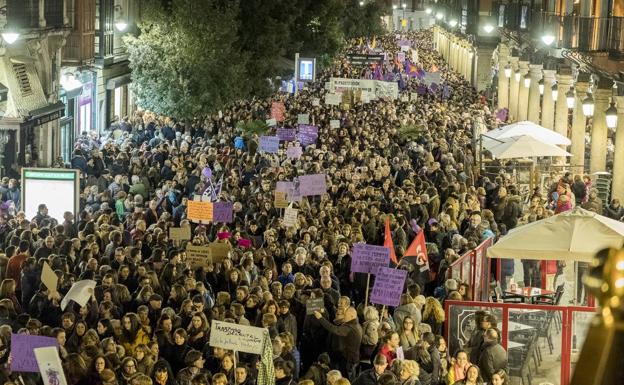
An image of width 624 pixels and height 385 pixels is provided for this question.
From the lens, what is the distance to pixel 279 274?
15398 millimetres

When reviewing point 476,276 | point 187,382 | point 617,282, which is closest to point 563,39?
point 476,276

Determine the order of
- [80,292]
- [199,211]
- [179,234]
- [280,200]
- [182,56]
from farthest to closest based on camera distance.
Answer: [182,56] → [280,200] → [199,211] → [179,234] → [80,292]

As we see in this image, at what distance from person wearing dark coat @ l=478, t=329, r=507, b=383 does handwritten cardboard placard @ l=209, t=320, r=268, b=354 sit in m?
2.19

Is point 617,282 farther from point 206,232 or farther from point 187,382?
point 206,232

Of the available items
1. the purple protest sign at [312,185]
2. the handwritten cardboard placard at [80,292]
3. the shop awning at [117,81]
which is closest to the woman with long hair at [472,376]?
the handwritten cardboard placard at [80,292]

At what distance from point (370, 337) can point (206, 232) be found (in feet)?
23.5

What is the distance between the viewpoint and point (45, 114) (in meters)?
29.4

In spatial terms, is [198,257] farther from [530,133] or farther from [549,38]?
[549,38]

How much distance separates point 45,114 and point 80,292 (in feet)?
57.9

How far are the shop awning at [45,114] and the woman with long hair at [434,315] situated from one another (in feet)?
55.4

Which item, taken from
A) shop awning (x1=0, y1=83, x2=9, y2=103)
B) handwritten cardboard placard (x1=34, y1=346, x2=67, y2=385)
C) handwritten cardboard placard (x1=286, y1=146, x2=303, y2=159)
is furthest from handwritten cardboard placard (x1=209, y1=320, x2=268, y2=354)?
shop awning (x1=0, y1=83, x2=9, y2=103)

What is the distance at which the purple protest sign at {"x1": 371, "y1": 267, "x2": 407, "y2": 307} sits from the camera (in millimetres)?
12828

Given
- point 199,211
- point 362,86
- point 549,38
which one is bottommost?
point 199,211

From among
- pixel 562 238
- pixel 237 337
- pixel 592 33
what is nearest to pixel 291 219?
pixel 562 238
